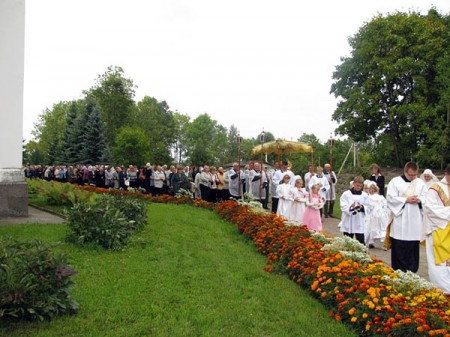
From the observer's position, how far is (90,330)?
15.5ft

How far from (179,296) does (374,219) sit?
8063mm

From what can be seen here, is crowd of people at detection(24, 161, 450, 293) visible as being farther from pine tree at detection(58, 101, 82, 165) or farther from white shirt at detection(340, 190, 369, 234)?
pine tree at detection(58, 101, 82, 165)

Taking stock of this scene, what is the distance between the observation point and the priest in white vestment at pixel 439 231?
722 centimetres

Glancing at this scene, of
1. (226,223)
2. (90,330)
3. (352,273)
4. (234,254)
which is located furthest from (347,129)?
(90,330)

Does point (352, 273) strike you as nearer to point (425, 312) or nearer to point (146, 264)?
point (425, 312)

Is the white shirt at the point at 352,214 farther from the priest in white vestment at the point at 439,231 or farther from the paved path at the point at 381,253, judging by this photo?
the priest in white vestment at the point at 439,231

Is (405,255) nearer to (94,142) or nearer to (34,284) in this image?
(34,284)

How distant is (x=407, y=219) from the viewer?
26.2 feet

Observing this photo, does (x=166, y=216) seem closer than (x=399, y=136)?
Yes

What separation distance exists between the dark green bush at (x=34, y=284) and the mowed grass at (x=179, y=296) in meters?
0.15

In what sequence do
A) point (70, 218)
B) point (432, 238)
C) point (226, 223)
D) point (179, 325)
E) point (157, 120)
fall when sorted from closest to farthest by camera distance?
point (179, 325)
point (432, 238)
point (70, 218)
point (226, 223)
point (157, 120)

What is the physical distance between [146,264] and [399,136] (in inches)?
1140

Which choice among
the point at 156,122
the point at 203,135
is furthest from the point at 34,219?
the point at 203,135

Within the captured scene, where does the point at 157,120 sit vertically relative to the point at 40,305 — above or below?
above
